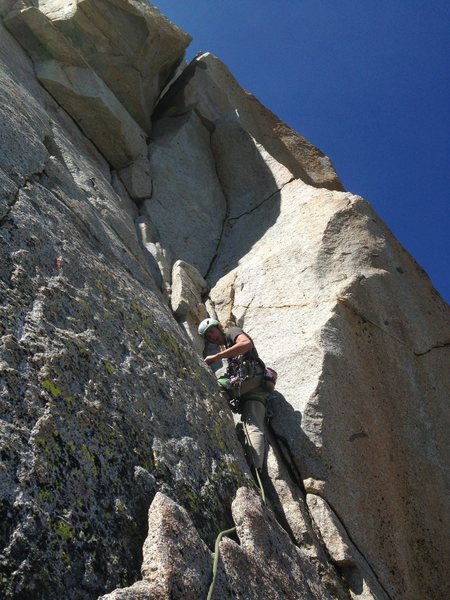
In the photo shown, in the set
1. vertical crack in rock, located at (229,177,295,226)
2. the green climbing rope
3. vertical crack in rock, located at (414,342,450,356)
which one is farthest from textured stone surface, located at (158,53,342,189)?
the green climbing rope

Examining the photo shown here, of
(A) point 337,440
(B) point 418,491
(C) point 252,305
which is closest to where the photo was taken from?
(A) point 337,440

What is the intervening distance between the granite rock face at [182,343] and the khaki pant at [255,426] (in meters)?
0.30

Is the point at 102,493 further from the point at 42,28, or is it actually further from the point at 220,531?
the point at 42,28

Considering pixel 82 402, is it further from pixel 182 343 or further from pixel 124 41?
pixel 124 41

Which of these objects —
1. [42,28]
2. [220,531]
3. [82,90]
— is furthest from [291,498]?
[42,28]

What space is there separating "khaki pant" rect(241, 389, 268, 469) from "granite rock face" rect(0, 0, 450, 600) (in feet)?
0.97

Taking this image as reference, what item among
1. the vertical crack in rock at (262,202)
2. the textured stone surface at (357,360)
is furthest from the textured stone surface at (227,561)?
the vertical crack in rock at (262,202)

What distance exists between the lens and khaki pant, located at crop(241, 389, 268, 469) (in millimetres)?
9062

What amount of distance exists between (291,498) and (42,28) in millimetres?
12120

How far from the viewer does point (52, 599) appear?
4.58 m

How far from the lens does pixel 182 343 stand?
9.09m

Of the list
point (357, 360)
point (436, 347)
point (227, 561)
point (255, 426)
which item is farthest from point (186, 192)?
point (227, 561)

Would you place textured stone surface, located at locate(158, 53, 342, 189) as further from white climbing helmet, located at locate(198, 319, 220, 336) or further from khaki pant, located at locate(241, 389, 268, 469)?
khaki pant, located at locate(241, 389, 268, 469)

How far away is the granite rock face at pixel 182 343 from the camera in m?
5.45
